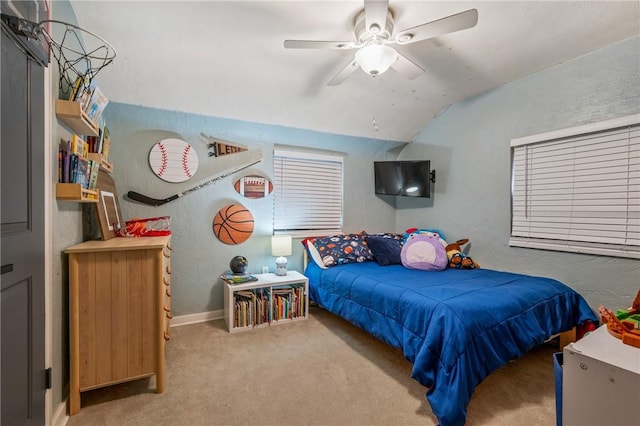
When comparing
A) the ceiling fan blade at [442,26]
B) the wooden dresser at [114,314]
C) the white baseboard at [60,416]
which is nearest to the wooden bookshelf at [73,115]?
the wooden dresser at [114,314]

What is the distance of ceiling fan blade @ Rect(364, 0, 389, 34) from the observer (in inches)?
56.0

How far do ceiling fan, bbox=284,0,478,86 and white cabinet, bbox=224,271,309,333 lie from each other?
211cm

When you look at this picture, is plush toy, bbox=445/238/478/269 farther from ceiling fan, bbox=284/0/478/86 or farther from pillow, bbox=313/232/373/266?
ceiling fan, bbox=284/0/478/86

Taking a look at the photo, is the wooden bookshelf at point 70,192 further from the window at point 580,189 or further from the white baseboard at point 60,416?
the window at point 580,189

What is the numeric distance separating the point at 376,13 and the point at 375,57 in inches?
9.4

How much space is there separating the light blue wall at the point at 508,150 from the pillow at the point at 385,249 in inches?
29.2

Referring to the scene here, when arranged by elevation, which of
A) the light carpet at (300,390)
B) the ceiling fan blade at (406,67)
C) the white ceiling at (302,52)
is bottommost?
the light carpet at (300,390)

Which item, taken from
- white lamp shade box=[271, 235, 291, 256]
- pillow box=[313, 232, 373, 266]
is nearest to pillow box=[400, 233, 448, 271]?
pillow box=[313, 232, 373, 266]

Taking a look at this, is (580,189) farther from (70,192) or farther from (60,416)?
(60,416)

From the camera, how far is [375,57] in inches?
67.2

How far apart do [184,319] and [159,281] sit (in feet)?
4.55

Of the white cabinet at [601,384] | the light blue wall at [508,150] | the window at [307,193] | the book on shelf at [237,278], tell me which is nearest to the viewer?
the white cabinet at [601,384]

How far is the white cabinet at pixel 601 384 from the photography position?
0.99 meters

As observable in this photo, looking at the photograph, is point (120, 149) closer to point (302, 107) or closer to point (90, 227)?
point (90, 227)
